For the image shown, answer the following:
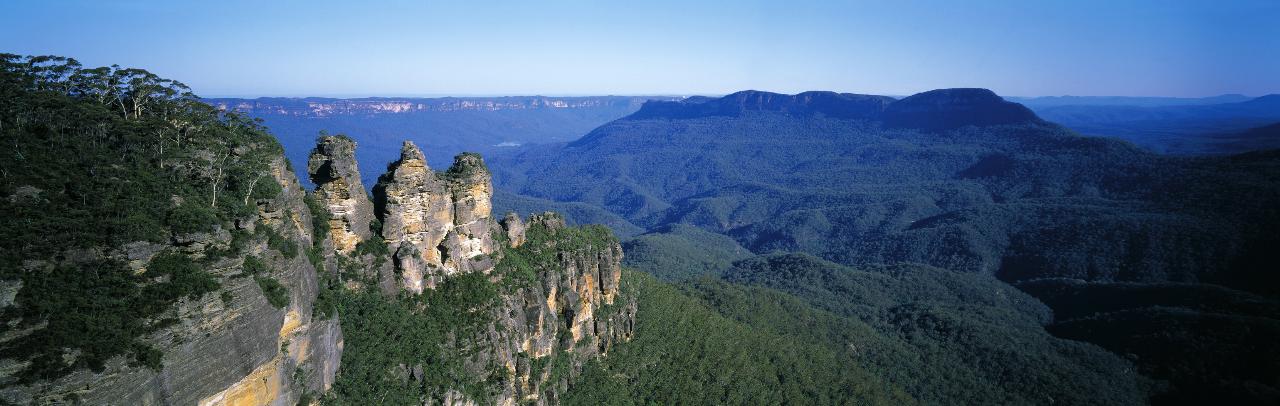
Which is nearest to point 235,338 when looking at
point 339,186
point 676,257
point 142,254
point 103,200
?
point 142,254

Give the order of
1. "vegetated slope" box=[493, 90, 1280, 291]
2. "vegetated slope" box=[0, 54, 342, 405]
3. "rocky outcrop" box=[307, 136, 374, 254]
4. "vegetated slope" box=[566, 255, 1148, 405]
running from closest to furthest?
1. "vegetated slope" box=[0, 54, 342, 405]
2. "rocky outcrop" box=[307, 136, 374, 254]
3. "vegetated slope" box=[566, 255, 1148, 405]
4. "vegetated slope" box=[493, 90, 1280, 291]

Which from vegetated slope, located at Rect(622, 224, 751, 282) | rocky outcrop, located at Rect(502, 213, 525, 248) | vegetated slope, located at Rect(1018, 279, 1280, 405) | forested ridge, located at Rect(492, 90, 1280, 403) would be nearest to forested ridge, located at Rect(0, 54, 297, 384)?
rocky outcrop, located at Rect(502, 213, 525, 248)

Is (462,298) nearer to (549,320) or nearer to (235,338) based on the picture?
(549,320)

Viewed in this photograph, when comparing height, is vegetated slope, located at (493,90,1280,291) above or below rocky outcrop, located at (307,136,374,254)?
below

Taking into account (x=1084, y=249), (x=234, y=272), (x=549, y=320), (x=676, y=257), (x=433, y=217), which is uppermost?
(x=234, y=272)

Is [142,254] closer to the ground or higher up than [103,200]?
closer to the ground

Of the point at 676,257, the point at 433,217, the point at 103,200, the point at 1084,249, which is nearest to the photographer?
the point at 103,200

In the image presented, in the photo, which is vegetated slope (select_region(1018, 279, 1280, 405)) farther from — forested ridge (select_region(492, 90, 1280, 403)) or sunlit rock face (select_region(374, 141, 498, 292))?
sunlit rock face (select_region(374, 141, 498, 292))

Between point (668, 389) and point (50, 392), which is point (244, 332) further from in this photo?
point (668, 389)
